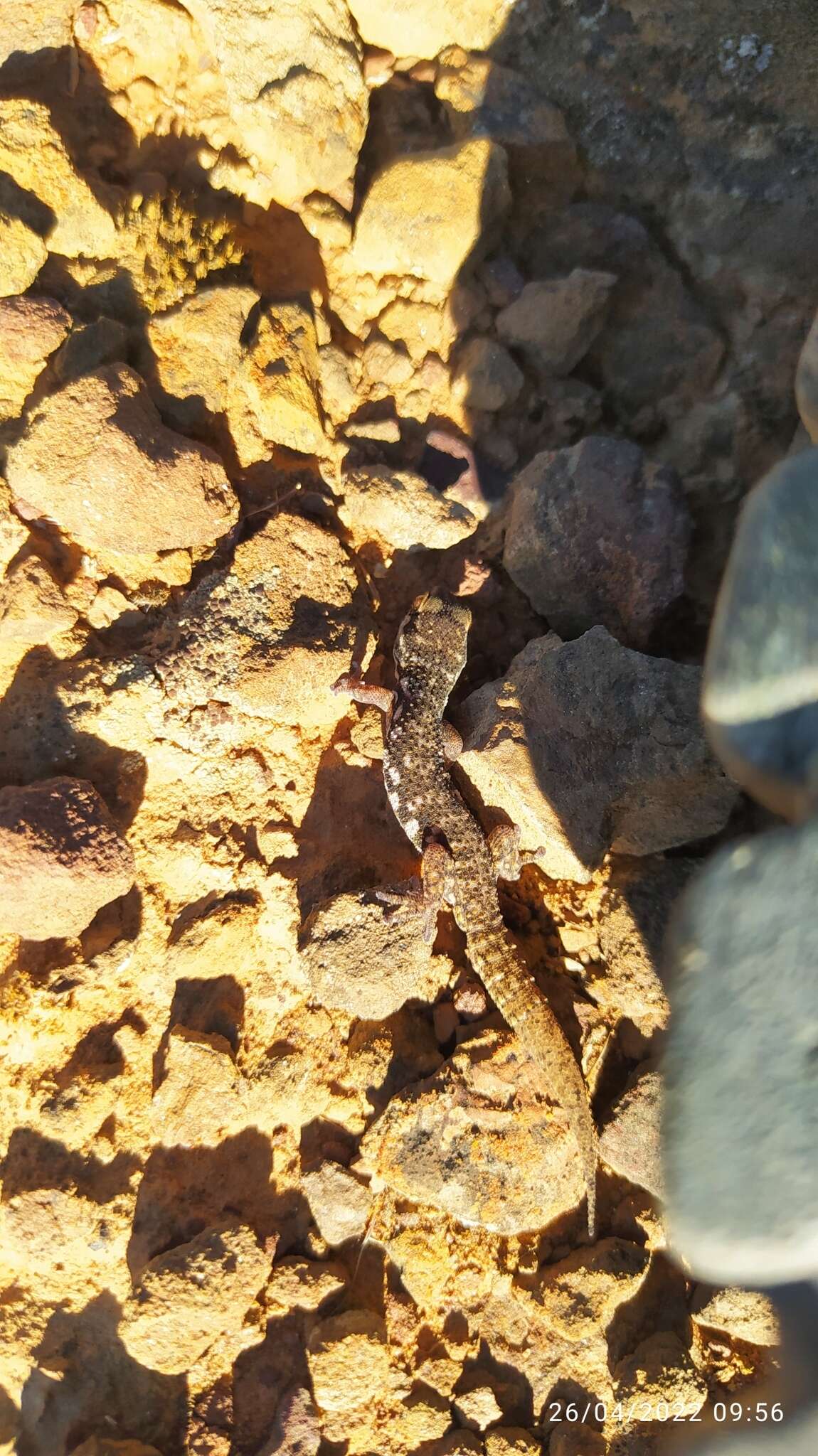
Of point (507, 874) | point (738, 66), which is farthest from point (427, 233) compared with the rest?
point (507, 874)

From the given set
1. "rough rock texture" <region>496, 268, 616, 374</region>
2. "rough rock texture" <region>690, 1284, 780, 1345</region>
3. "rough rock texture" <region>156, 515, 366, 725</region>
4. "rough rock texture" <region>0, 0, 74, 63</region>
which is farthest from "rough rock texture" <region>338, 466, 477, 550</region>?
"rough rock texture" <region>690, 1284, 780, 1345</region>

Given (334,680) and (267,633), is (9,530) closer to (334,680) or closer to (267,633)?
(267,633)

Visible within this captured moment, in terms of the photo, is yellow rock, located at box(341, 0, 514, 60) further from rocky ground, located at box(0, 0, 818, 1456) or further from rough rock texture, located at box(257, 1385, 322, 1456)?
rough rock texture, located at box(257, 1385, 322, 1456)

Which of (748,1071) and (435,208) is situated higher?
(435,208)

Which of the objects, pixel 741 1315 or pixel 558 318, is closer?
pixel 741 1315

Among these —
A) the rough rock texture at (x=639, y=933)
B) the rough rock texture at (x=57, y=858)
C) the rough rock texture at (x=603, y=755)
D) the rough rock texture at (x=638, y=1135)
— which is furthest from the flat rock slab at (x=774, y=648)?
the rough rock texture at (x=57, y=858)

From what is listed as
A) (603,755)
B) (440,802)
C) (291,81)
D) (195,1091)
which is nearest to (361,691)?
(440,802)
